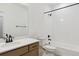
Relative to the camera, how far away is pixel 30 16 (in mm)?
2396

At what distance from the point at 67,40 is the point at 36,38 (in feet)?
3.57

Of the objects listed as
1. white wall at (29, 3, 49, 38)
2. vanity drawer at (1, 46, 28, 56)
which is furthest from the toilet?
vanity drawer at (1, 46, 28, 56)

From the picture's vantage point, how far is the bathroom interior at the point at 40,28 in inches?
77.7

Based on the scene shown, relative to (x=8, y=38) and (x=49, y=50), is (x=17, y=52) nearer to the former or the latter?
(x=8, y=38)

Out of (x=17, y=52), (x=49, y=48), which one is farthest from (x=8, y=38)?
(x=49, y=48)

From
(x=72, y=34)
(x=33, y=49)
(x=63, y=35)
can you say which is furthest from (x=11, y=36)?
(x=72, y=34)

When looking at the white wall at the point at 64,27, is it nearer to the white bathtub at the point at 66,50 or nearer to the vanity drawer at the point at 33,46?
the white bathtub at the point at 66,50

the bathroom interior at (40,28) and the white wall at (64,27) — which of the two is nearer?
the bathroom interior at (40,28)

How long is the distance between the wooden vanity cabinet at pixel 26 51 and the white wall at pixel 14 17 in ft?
1.68

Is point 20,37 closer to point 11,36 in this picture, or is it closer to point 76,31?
point 11,36

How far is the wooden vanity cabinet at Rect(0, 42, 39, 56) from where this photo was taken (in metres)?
1.56

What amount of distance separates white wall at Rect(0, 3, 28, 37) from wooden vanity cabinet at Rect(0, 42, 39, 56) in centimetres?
51

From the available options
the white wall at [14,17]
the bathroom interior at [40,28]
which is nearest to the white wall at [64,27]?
the bathroom interior at [40,28]

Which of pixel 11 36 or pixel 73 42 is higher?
pixel 11 36
